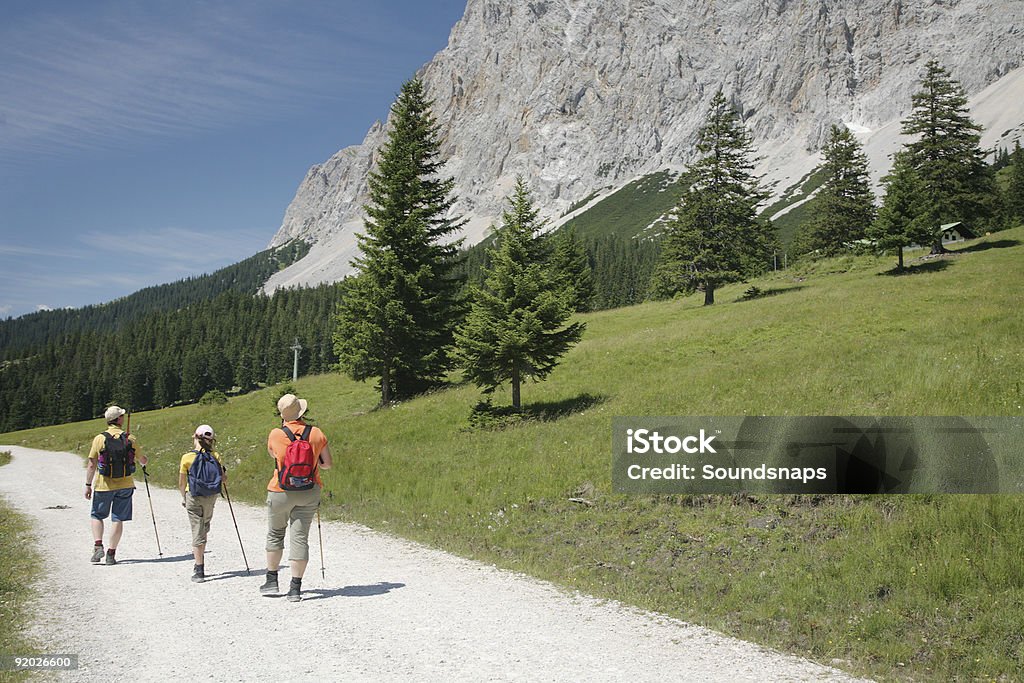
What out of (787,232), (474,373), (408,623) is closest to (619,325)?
(474,373)

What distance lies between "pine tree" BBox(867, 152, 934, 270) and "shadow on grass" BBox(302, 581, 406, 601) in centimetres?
3553

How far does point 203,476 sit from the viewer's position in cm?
992

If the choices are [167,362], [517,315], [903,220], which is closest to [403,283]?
[517,315]

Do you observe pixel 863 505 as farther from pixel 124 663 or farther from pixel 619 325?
pixel 619 325

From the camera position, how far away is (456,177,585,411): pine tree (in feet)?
66.1

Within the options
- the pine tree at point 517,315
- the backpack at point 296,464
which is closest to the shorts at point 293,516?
the backpack at point 296,464

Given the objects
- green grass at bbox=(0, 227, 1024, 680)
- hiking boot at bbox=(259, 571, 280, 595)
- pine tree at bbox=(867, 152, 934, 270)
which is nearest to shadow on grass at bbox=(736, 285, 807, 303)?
pine tree at bbox=(867, 152, 934, 270)

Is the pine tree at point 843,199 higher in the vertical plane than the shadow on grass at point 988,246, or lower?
higher

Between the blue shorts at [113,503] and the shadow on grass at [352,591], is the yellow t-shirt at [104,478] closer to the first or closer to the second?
the blue shorts at [113,503]

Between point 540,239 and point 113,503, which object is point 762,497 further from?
point 540,239

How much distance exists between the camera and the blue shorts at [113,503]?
10703 millimetres

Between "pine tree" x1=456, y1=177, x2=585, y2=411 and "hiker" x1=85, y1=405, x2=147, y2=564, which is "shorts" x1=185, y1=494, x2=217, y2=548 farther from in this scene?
"pine tree" x1=456, y1=177, x2=585, y2=411

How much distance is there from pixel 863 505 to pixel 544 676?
6477 mm

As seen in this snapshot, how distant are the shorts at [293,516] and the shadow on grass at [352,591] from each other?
1.89 ft
